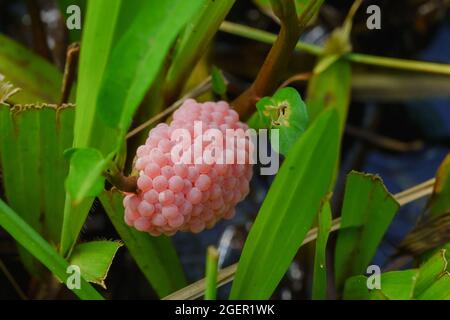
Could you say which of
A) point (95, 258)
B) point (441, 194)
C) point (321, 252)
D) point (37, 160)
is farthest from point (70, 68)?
point (441, 194)

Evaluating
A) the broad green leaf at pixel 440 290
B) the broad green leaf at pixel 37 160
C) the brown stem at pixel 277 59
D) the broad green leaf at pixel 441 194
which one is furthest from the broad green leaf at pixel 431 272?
the broad green leaf at pixel 37 160

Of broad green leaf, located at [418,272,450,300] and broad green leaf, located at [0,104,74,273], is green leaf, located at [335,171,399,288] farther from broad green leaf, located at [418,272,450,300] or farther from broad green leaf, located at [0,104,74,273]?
broad green leaf, located at [0,104,74,273]

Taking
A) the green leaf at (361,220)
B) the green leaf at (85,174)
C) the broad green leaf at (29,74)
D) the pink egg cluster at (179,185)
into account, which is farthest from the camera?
the broad green leaf at (29,74)

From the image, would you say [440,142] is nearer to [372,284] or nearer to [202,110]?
[372,284]

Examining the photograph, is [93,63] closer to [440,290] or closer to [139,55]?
[139,55]

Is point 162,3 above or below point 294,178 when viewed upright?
above

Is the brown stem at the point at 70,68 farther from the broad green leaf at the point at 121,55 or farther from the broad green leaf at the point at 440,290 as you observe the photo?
the broad green leaf at the point at 440,290
